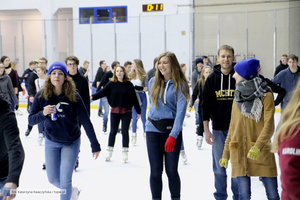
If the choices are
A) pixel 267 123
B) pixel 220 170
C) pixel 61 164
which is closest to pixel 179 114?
pixel 220 170

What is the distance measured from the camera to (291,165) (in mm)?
1464

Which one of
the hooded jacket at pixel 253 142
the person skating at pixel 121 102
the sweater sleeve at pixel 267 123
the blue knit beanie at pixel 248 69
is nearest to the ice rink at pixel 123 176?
the person skating at pixel 121 102

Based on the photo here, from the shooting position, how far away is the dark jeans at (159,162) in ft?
12.7

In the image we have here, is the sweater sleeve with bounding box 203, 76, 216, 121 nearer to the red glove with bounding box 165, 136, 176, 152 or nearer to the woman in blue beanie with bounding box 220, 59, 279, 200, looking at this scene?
the red glove with bounding box 165, 136, 176, 152

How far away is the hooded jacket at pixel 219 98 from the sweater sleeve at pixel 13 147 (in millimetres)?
2127

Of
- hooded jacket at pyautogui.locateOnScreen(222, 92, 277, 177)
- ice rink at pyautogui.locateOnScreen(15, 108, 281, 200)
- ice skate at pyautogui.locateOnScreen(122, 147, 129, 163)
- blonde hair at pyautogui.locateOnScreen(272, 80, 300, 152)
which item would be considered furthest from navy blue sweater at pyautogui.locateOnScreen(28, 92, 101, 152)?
ice skate at pyautogui.locateOnScreen(122, 147, 129, 163)

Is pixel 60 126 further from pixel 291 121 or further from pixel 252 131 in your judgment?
pixel 291 121

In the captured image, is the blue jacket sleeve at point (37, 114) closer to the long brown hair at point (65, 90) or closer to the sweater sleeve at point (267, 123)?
the long brown hair at point (65, 90)

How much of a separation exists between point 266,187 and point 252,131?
17.3 inches

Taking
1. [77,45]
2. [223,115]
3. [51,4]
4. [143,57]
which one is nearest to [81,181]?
[223,115]

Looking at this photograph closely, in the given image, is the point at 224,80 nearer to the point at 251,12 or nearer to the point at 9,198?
the point at 9,198

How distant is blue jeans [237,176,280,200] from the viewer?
3.33 metres

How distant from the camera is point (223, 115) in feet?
13.2

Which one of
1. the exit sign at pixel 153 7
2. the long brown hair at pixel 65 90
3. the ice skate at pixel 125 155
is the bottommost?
the ice skate at pixel 125 155
